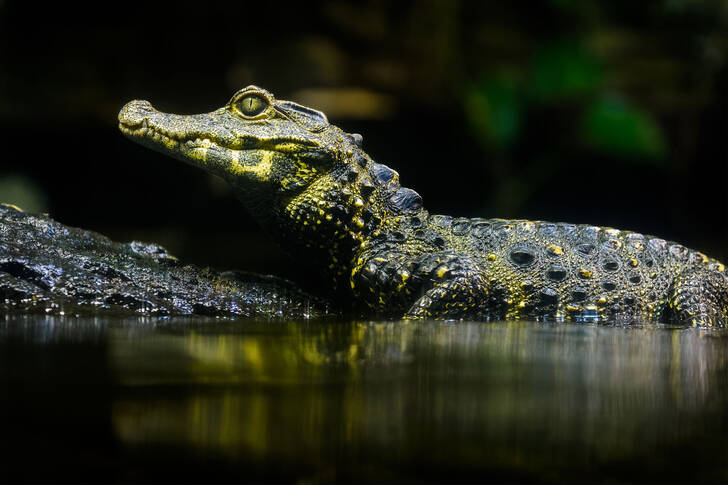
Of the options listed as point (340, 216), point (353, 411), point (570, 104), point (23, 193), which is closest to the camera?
point (353, 411)

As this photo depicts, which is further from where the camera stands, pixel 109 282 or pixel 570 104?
pixel 570 104

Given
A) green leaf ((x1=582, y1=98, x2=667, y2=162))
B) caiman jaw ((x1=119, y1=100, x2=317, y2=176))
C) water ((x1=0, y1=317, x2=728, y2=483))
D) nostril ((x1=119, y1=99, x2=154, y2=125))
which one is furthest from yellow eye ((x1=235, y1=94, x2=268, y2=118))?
green leaf ((x1=582, y1=98, x2=667, y2=162))

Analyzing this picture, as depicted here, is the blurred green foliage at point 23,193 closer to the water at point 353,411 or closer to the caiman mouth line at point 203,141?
the caiman mouth line at point 203,141

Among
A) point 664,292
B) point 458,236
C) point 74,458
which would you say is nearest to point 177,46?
point 458,236

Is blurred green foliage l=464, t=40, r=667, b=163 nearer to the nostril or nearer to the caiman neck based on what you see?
the caiman neck

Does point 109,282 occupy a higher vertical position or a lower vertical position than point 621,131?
lower

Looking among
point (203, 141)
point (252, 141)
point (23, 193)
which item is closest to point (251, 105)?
point (252, 141)

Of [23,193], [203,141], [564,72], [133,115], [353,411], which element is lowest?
[353,411]

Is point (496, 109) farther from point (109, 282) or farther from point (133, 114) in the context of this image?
point (109, 282)
